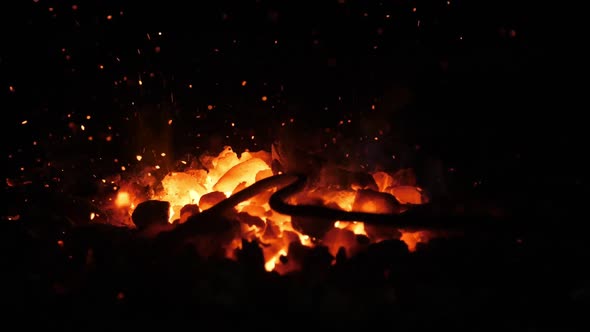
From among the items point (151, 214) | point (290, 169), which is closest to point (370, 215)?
point (290, 169)

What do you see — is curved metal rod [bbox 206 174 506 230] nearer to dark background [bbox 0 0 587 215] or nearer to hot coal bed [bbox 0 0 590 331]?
hot coal bed [bbox 0 0 590 331]

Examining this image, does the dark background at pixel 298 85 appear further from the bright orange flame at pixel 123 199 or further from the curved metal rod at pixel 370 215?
the curved metal rod at pixel 370 215

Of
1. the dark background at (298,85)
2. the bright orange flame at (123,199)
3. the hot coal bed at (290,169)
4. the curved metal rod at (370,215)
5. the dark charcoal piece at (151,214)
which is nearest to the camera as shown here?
the hot coal bed at (290,169)

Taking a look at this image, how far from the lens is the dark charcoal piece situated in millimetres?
1517

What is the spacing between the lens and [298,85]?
2346 mm

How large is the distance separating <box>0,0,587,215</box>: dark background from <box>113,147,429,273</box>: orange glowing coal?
0.21m

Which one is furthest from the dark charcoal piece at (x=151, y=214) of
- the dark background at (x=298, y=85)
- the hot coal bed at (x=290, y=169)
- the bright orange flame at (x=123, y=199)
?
the dark background at (x=298, y=85)

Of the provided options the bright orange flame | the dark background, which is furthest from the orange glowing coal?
the dark background

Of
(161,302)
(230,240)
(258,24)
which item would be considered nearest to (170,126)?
(258,24)

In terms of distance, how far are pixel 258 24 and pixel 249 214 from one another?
49.3 inches

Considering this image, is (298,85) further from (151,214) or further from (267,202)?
(151,214)

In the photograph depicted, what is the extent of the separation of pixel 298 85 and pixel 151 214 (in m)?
1.14

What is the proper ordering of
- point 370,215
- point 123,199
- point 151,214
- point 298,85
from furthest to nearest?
point 298,85, point 123,199, point 151,214, point 370,215

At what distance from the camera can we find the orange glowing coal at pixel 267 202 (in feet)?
4.37
